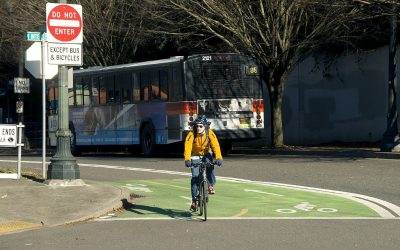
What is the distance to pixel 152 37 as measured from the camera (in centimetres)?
3291

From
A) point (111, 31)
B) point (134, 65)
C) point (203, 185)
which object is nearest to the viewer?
point (203, 185)

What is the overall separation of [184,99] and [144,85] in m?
2.51

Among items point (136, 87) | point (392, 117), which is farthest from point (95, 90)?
point (392, 117)

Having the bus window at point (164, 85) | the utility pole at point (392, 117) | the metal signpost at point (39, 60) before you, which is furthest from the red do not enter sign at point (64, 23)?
the utility pole at point (392, 117)

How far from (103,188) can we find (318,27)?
48.2ft

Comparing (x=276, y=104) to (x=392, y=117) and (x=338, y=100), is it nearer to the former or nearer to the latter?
(x=338, y=100)

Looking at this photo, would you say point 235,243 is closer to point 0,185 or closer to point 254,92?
point 0,185

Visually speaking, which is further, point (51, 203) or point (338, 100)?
point (338, 100)

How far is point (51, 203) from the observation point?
13.2 m

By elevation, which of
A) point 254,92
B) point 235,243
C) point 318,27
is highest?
point 318,27

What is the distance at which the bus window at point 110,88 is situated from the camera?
29.4m

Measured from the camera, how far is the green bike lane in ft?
40.5

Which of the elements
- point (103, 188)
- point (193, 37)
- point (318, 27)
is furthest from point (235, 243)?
point (193, 37)

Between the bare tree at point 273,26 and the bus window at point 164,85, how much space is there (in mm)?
2582
